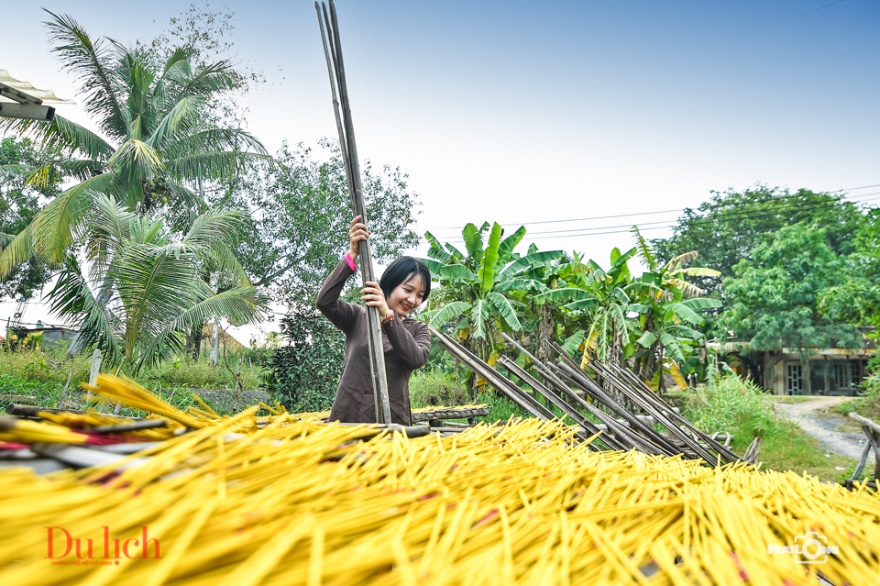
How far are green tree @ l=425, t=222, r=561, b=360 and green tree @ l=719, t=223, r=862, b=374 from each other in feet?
42.8

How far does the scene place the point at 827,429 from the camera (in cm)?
1151

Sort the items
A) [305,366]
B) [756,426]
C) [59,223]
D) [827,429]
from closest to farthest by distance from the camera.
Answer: [305,366] < [59,223] < [756,426] < [827,429]

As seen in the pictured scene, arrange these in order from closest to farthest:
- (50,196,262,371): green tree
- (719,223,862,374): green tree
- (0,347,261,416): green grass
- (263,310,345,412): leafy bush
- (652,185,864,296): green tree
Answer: (50,196,262,371): green tree < (263,310,345,412): leafy bush < (0,347,261,416): green grass < (719,223,862,374): green tree < (652,185,864,296): green tree

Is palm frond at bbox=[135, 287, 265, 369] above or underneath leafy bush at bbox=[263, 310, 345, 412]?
above

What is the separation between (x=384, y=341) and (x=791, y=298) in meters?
20.5

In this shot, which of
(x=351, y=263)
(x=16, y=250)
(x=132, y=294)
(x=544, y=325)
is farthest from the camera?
(x=544, y=325)

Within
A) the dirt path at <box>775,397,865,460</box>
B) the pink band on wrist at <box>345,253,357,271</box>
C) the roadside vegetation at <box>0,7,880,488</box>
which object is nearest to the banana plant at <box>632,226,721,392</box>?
the roadside vegetation at <box>0,7,880,488</box>

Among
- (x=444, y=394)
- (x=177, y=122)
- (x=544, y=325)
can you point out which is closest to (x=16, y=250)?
(x=177, y=122)

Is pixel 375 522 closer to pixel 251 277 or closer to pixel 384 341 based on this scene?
pixel 384 341

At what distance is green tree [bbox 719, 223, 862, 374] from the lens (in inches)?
716

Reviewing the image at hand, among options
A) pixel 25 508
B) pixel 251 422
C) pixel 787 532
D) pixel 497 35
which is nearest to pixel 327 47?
pixel 251 422

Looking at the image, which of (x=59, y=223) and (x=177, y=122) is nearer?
(x=59, y=223)

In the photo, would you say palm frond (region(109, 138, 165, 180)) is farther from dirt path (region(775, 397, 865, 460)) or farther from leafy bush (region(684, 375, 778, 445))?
dirt path (region(775, 397, 865, 460))

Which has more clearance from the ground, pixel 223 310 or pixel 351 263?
pixel 351 263
